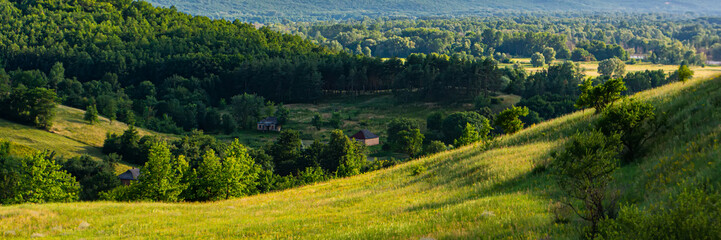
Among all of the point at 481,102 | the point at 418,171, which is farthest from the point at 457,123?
the point at 418,171

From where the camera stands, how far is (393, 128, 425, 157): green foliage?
103750 mm

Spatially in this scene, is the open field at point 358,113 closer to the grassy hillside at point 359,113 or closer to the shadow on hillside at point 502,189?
the grassy hillside at point 359,113

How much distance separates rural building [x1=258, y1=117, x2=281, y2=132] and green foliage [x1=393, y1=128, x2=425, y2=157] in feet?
123

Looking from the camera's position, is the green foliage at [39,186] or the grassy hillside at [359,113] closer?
the green foliage at [39,186]

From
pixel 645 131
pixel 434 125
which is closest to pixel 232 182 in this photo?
pixel 645 131

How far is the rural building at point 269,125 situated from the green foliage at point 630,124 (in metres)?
115

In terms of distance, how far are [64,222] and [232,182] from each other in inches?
715

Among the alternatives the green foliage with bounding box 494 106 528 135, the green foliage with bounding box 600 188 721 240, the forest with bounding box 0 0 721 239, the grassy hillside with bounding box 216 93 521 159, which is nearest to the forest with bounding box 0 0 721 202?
the forest with bounding box 0 0 721 239

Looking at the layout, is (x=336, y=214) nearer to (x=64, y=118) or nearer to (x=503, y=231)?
(x=503, y=231)

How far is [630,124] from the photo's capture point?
22.7 metres

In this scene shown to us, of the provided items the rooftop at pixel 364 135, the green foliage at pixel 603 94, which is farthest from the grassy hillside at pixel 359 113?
the green foliage at pixel 603 94

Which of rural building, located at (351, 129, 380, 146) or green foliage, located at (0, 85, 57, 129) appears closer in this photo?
green foliage, located at (0, 85, 57, 129)

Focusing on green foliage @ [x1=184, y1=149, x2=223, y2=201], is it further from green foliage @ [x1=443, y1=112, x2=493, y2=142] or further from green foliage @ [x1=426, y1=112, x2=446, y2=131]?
green foliage @ [x1=426, y1=112, x2=446, y2=131]

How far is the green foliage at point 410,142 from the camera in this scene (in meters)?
104
